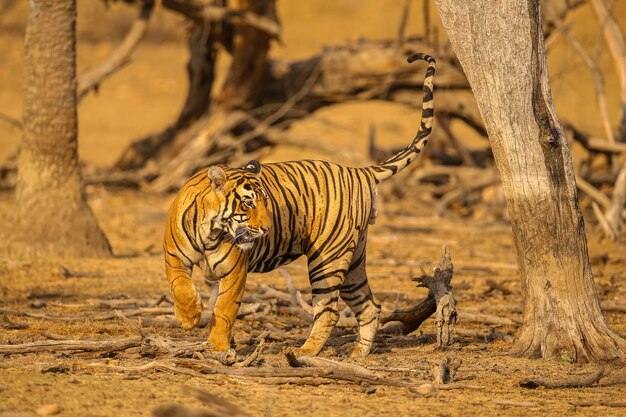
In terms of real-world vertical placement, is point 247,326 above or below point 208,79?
below

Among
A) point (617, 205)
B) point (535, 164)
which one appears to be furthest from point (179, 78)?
point (535, 164)

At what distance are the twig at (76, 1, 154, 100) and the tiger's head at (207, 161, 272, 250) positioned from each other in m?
8.17

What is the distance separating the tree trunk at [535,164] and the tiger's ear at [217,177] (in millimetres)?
1646

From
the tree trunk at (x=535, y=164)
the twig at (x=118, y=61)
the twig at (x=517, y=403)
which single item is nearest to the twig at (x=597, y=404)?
the twig at (x=517, y=403)

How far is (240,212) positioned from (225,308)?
55 cm

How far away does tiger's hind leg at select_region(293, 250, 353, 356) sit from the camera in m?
6.64

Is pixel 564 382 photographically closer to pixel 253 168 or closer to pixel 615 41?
pixel 253 168

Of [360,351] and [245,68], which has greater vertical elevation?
[245,68]

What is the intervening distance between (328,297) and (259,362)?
841 millimetres

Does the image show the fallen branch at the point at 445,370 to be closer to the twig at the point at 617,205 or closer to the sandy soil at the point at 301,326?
the sandy soil at the point at 301,326

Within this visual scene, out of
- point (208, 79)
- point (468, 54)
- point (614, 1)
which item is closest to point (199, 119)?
point (208, 79)

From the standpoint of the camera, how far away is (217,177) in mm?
5992

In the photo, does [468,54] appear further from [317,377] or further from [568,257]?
[317,377]

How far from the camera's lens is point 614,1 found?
1354 cm
